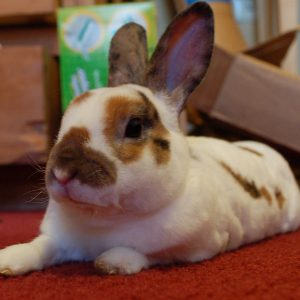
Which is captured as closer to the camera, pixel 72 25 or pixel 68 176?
pixel 68 176

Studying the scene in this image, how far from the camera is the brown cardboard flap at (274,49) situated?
186 cm

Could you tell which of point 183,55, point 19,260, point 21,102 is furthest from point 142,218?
point 21,102

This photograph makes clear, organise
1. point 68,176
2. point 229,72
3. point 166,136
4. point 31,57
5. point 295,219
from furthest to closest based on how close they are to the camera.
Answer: point 229,72 < point 31,57 < point 295,219 < point 166,136 < point 68,176

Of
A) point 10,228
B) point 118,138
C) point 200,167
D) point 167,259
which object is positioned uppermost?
point 118,138

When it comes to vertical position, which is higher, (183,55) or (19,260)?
(183,55)

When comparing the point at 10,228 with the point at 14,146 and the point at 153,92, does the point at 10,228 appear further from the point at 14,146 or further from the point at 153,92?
the point at 153,92

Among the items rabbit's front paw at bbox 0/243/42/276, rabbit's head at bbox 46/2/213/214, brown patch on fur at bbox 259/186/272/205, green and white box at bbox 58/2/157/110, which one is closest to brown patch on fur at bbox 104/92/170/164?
rabbit's head at bbox 46/2/213/214

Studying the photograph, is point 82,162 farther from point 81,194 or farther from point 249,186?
point 249,186

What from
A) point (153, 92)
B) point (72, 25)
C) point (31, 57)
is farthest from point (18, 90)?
point (153, 92)

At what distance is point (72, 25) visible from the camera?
5.83 feet

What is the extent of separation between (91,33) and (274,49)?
0.71 m

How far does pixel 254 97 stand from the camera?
1837mm

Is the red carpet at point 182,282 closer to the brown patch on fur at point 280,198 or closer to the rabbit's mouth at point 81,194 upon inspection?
the rabbit's mouth at point 81,194

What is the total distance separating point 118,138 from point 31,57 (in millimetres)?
1050
